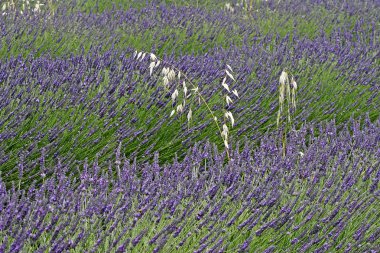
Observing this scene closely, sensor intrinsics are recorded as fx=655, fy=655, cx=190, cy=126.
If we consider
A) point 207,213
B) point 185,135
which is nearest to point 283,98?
point 185,135

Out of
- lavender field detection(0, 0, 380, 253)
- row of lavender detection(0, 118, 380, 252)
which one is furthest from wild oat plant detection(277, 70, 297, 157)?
row of lavender detection(0, 118, 380, 252)

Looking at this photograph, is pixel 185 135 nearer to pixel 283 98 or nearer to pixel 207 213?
pixel 283 98

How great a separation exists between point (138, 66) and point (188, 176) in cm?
176

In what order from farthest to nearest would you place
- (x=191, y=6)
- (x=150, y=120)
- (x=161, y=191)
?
(x=191, y=6), (x=150, y=120), (x=161, y=191)

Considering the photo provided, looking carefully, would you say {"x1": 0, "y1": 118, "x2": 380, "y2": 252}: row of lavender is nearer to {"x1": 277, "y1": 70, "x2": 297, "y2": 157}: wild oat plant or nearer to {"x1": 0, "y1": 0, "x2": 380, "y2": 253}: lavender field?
{"x1": 0, "y1": 0, "x2": 380, "y2": 253}: lavender field

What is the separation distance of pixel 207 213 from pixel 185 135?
4.97 feet

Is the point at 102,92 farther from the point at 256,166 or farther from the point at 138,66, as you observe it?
the point at 256,166

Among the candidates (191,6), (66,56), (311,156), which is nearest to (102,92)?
(66,56)

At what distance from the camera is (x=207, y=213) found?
2.66 meters

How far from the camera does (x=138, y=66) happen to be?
16.1 ft

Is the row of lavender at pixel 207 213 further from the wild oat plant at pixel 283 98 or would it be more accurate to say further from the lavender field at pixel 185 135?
the wild oat plant at pixel 283 98

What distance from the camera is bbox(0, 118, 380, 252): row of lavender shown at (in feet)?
7.84

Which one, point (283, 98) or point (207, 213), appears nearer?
point (207, 213)

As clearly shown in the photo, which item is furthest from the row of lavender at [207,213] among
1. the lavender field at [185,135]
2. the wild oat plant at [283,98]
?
the wild oat plant at [283,98]
